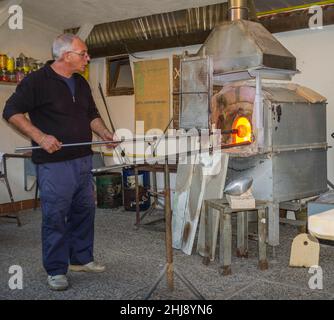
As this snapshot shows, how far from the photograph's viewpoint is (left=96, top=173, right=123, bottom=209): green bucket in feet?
18.1

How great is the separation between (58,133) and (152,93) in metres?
2.88

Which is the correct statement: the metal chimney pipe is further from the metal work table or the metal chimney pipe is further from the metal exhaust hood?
the metal work table

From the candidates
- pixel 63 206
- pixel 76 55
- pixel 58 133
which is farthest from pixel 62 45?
pixel 63 206

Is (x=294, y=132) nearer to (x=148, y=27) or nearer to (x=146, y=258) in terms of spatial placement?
(x=146, y=258)

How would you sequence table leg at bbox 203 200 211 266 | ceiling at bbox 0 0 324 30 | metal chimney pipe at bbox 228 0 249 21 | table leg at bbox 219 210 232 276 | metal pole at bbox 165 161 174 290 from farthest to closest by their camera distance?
1. ceiling at bbox 0 0 324 30
2. metal chimney pipe at bbox 228 0 249 21
3. table leg at bbox 203 200 211 266
4. table leg at bbox 219 210 232 276
5. metal pole at bbox 165 161 174 290

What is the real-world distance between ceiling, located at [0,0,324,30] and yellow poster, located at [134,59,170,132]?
0.67 m

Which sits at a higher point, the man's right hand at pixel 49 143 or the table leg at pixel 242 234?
the man's right hand at pixel 49 143

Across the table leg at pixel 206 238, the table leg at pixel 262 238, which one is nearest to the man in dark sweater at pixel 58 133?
the table leg at pixel 206 238

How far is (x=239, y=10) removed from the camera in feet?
12.4

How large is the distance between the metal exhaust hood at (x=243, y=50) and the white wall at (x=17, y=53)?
2728 millimetres

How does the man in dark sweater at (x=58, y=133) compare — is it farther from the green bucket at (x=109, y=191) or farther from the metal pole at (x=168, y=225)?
the green bucket at (x=109, y=191)

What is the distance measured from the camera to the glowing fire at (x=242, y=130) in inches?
138

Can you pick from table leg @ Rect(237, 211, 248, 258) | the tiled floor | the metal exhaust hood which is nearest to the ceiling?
the metal exhaust hood

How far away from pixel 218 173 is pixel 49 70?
152cm
